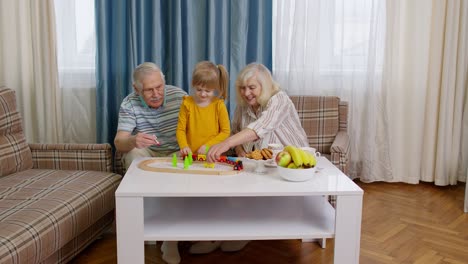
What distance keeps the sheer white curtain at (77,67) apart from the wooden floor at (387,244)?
1068mm

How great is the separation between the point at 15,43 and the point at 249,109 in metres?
1.78

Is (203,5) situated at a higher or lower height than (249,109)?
higher

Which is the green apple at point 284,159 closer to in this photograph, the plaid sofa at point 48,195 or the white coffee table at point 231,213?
the white coffee table at point 231,213

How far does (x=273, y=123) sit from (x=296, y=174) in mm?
551

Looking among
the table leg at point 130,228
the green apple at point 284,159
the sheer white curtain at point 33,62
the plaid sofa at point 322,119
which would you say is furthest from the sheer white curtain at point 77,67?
the green apple at point 284,159

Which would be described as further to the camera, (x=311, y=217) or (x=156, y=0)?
(x=156, y=0)

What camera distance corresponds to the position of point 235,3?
3172 mm

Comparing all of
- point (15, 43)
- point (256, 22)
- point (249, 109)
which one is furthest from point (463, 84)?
point (15, 43)

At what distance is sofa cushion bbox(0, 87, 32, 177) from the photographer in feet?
7.90

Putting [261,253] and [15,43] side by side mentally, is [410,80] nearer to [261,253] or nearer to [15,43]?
[261,253]

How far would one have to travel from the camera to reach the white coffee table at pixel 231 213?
5.61 feet

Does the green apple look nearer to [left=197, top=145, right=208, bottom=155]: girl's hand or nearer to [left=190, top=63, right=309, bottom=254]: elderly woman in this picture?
[left=190, top=63, right=309, bottom=254]: elderly woman

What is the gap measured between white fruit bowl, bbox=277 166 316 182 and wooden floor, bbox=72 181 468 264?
58 centimetres

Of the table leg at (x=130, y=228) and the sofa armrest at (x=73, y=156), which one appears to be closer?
the table leg at (x=130, y=228)
